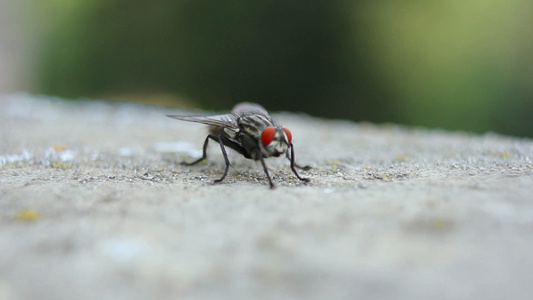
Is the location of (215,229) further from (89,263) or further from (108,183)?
(108,183)

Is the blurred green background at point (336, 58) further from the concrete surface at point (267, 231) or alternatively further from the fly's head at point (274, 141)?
the fly's head at point (274, 141)

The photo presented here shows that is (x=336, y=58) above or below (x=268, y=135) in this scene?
above

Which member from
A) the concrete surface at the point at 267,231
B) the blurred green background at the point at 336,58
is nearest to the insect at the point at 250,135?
the concrete surface at the point at 267,231

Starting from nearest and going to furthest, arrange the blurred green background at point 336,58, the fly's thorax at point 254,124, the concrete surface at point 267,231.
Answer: the concrete surface at point 267,231, the fly's thorax at point 254,124, the blurred green background at point 336,58

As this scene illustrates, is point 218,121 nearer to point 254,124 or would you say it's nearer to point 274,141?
point 254,124

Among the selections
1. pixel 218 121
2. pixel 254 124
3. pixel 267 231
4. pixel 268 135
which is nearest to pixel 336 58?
pixel 218 121

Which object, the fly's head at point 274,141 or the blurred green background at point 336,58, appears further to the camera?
the blurred green background at point 336,58

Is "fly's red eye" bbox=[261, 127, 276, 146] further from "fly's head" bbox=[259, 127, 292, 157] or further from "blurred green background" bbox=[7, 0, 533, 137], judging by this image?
"blurred green background" bbox=[7, 0, 533, 137]

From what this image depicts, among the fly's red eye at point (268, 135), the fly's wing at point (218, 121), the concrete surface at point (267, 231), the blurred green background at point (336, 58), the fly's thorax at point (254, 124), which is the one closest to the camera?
the concrete surface at point (267, 231)
